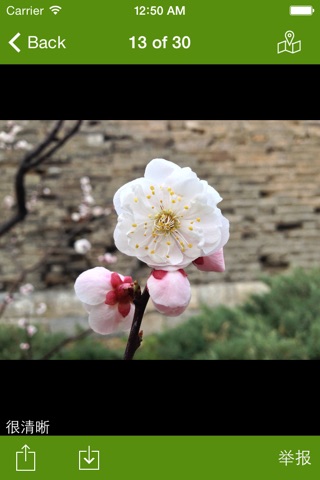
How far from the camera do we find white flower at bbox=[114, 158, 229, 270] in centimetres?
71

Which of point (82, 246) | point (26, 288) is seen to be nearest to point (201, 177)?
point (82, 246)

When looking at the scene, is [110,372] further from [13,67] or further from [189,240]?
[13,67]

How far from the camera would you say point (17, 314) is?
4.99 m

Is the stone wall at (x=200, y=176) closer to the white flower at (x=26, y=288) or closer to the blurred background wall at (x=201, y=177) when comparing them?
the blurred background wall at (x=201, y=177)

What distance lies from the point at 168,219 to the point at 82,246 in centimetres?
414

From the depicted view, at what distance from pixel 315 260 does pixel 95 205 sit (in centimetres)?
184

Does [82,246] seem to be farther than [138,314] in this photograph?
Yes

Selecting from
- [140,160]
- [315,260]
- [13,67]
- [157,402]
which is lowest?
[157,402]

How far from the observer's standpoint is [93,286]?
0.73 metres

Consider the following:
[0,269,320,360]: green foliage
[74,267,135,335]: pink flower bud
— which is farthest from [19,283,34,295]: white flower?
[74,267,135,335]: pink flower bud
